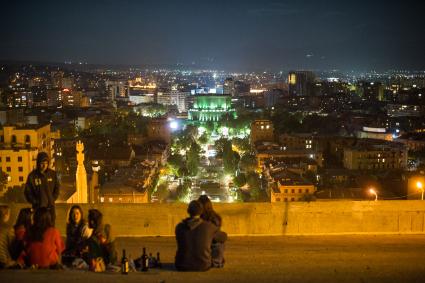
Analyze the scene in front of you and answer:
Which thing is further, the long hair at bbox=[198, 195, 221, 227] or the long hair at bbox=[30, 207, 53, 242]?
the long hair at bbox=[198, 195, 221, 227]

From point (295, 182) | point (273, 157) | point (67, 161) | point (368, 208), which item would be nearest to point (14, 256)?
point (368, 208)

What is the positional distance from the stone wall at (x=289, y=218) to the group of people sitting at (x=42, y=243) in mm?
2296

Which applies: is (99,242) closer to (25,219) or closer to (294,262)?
(25,219)

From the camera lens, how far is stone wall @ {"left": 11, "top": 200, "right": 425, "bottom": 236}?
7.99 metres

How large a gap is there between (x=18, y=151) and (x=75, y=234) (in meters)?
21.0

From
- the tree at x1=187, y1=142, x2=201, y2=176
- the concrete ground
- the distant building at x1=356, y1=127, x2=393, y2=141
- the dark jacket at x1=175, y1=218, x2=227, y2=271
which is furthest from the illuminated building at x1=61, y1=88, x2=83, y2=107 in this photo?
the dark jacket at x1=175, y1=218, x2=227, y2=271

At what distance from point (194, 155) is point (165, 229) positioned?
1406 inches

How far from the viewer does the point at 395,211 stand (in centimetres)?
804

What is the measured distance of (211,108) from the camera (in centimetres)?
8425

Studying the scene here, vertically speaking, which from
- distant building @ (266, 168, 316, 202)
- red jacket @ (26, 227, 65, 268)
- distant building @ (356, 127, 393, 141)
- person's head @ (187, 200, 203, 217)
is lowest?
distant building @ (266, 168, 316, 202)

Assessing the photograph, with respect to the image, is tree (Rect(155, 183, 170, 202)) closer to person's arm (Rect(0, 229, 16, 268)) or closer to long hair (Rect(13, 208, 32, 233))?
long hair (Rect(13, 208, 32, 233))

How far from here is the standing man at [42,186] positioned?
6.07 meters

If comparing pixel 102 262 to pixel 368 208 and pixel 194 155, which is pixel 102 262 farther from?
pixel 194 155

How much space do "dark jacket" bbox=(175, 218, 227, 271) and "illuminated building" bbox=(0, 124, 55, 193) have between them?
20.7 meters
